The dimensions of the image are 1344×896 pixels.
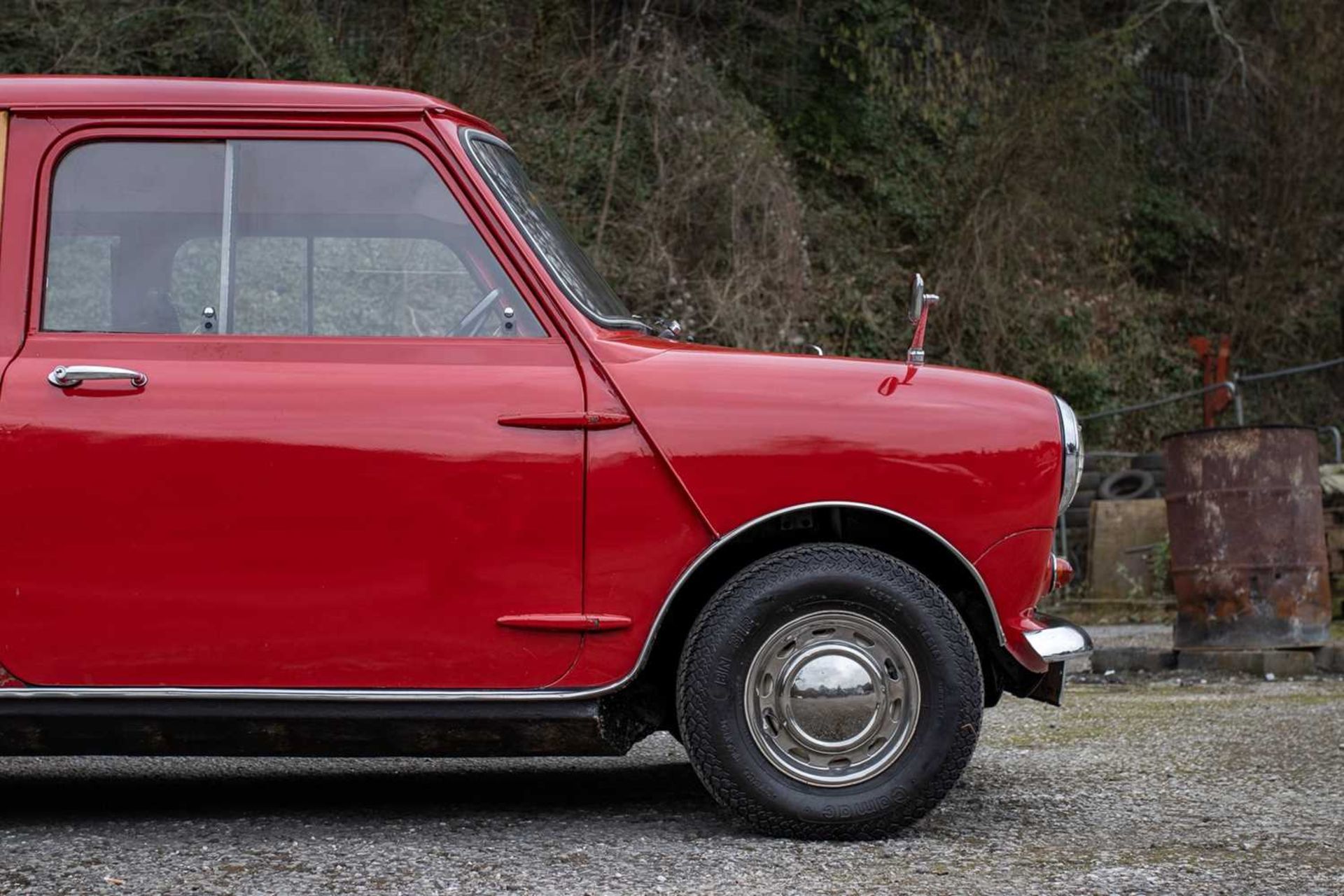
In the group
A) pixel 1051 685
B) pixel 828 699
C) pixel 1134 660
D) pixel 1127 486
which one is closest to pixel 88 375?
pixel 828 699

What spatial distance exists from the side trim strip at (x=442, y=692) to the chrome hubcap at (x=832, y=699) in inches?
10.3

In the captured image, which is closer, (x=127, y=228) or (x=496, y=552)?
(x=496, y=552)

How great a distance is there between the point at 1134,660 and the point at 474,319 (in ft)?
17.7

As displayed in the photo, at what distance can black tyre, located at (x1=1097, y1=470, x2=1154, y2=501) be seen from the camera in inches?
572

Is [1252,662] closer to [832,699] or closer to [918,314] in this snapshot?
[918,314]

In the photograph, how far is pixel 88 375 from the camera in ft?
13.3

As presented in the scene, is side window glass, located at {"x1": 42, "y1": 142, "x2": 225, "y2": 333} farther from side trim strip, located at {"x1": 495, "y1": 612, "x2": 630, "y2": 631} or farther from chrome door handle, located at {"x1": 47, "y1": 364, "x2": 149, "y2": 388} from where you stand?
side trim strip, located at {"x1": 495, "y1": 612, "x2": 630, "y2": 631}

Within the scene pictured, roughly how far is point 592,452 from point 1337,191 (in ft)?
64.4

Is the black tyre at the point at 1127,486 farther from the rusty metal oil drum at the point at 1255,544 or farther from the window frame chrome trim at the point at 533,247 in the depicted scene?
the window frame chrome trim at the point at 533,247

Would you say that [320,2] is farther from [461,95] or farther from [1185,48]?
[1185,48]

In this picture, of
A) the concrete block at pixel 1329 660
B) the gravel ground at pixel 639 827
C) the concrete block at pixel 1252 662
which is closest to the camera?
the gravel ground at pixel 639 827

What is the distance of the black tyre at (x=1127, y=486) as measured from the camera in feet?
47.7

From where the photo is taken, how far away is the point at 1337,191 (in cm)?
2123

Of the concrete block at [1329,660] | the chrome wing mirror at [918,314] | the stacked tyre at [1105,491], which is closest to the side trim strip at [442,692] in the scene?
the chrome wing mirror at [918,314]
